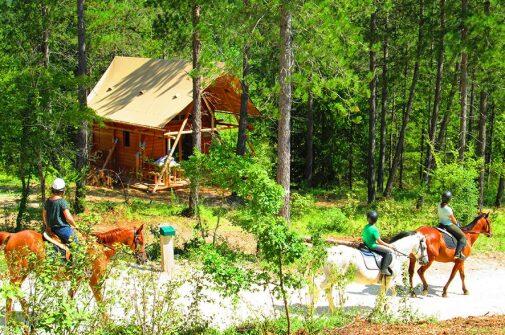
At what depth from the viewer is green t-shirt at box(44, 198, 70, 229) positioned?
1098cm

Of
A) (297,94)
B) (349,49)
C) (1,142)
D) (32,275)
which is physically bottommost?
(32,275)

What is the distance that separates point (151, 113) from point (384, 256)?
61.9 ft

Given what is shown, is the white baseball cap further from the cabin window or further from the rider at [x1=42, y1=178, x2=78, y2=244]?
the cabin window

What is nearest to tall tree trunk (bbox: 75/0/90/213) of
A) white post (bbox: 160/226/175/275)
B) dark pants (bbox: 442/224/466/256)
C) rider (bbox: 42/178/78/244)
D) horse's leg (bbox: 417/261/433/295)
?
white post (bbox: 160/226/175/275)

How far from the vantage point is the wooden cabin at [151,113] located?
29.1m

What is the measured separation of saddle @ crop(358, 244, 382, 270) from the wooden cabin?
16.4 meters

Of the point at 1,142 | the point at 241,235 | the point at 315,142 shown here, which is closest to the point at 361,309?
the point at 241,235

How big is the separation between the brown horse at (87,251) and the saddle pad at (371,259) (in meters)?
4.54

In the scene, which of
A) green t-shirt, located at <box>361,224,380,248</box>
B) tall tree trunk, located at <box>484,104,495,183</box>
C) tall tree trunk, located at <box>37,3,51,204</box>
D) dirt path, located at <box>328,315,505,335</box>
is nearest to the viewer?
dirt path, located at <box>328,315,505,335</box>

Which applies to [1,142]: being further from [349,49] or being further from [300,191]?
[300,191]

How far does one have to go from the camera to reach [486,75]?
88.0ft

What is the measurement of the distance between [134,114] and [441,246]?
19.6 meters

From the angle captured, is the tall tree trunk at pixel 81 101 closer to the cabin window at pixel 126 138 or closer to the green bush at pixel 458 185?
the cabin window at pixel 126 138

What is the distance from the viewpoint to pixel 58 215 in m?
11.0
